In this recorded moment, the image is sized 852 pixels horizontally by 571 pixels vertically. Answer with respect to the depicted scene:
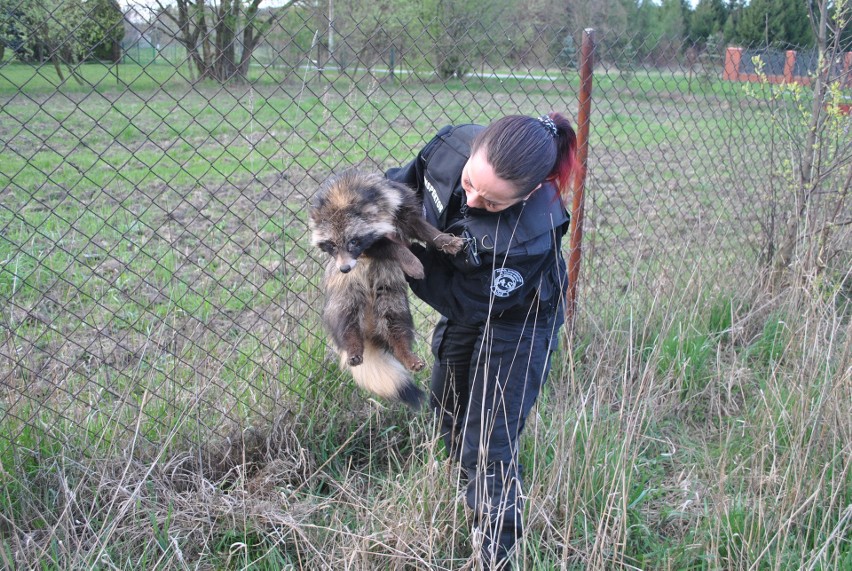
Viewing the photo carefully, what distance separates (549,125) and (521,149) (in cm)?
32

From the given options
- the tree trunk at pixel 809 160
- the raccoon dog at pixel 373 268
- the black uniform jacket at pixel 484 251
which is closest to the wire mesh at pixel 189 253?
the tree trunk at pixel 809 160

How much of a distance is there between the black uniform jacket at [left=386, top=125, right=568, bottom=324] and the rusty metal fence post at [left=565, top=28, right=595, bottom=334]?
3.35 feet

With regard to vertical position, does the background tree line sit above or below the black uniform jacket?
above

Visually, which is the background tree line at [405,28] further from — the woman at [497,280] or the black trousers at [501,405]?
the black trousers at [501,405]

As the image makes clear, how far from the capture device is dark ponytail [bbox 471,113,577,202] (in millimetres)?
2404

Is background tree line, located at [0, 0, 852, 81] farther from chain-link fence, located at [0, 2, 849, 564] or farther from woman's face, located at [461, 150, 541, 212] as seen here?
woman's face, located at [461, 150, 541, 212]

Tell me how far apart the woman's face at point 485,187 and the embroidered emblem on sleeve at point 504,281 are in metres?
0.25

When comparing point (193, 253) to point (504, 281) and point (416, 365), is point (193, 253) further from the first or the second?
point (504, 281)

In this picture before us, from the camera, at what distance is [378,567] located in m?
2.51

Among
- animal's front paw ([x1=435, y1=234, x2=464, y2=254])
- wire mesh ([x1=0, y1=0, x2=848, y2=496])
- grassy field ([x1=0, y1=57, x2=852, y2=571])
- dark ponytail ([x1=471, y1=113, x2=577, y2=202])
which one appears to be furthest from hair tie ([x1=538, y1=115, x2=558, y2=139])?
wire mesh ([x1=0, y1=0, x2=848, y2=496])

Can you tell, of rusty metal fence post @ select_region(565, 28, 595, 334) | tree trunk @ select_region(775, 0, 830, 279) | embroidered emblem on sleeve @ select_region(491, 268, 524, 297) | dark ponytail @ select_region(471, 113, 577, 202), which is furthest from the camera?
tree trunk @ select_region(775, 0, 830, 279)

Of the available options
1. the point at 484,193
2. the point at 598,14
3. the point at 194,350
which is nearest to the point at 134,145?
the point at 194,350

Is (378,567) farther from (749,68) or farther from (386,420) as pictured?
(749,68)

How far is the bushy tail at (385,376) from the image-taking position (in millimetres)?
2863
